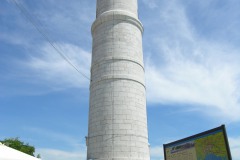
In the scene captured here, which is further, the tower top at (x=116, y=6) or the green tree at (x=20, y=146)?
the green tree at (x=20, y=146)

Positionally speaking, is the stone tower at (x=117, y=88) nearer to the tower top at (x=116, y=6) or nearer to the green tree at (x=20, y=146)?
the tower top at (x=116, y=6)

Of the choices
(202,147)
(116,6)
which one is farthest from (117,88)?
(202,147)

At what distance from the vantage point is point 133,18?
1514 centimetres

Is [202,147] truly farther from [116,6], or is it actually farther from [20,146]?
[20,146]

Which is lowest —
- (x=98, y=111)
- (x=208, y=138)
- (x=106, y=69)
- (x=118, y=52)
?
(x=208, y=138)

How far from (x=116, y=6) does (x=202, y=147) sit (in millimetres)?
9702

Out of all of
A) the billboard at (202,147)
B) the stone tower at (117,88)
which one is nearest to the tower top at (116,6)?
the stone tower at (117,88)

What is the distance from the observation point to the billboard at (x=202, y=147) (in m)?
12.7

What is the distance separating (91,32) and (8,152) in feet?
28.2

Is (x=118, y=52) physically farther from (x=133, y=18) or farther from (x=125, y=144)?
(x=125, y=144)

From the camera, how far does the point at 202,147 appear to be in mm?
14484

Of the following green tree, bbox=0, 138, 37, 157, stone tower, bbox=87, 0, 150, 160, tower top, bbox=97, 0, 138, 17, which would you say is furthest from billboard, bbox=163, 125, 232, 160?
green tree, bbox=0, 138, 37, 157

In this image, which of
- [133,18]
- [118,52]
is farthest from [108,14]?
[118,52]

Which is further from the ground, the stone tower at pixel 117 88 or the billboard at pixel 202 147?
the stone tower at pixel 117 88
